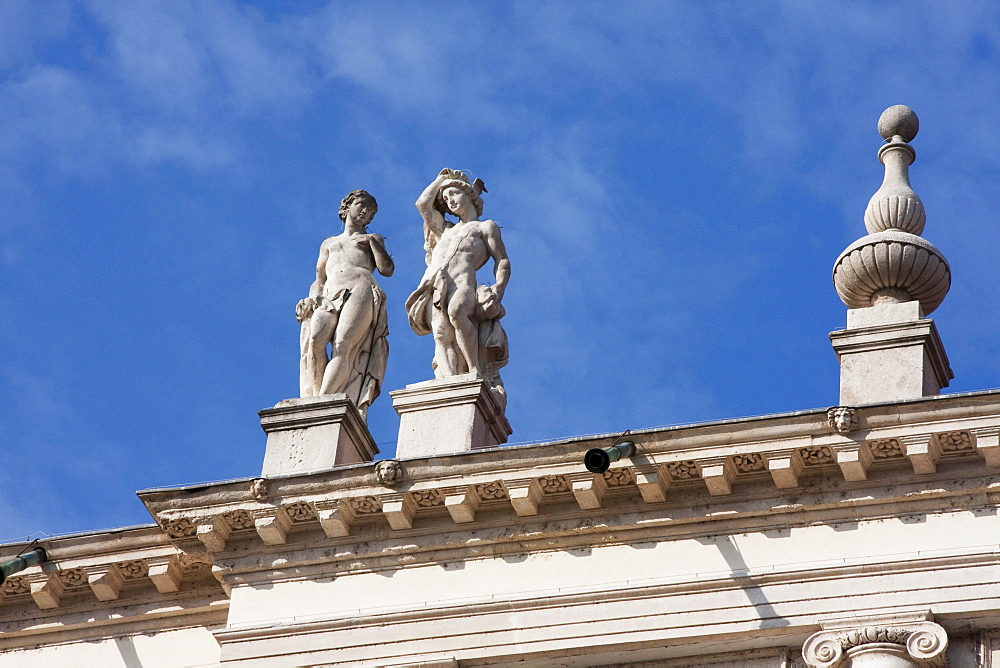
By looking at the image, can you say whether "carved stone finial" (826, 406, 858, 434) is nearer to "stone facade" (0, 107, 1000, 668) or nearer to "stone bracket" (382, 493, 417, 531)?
Answer: "stone facade" (0, 107, 1000, 668)

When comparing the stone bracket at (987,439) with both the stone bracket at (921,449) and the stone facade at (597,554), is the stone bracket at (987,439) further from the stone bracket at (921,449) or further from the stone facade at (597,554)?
the stone bracket at (921,449)

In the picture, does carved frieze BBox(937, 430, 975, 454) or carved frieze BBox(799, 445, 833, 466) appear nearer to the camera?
carved frieze BBox(937, 430, 975, 454)

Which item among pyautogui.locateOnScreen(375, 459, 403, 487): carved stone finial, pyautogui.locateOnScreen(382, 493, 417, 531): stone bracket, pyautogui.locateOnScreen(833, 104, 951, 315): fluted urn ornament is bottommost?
pyautogui.locateOnScreen(382, 493, 417, 531): stone bracket

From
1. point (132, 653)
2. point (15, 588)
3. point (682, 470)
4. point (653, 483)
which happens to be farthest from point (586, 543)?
point (15, 588)

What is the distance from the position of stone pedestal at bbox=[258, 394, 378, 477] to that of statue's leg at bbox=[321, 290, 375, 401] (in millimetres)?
329

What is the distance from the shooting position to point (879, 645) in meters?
18.5

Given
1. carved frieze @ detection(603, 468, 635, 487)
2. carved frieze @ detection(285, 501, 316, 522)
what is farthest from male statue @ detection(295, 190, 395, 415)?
carved frieze @ detection(603, 468, 635, 487)

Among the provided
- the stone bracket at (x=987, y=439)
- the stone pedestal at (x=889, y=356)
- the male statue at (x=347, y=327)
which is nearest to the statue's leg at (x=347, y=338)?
the male statue at (x=347, y=327)

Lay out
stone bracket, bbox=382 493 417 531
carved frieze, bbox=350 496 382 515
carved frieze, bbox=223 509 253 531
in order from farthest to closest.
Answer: carved frieze, bbox=223 509 253 531, carved frieze, bbox=350 496 382 515, stone bracket, bbox=382 493 417 531

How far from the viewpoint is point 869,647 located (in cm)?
1856

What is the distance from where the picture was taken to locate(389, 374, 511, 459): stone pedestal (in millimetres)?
21234

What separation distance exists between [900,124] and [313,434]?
21.1ft

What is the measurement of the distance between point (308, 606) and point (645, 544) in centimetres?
304

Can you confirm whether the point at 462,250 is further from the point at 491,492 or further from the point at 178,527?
the point at 178,527
